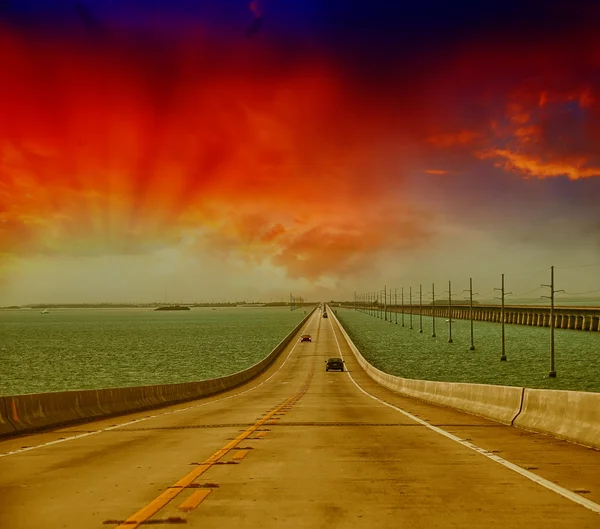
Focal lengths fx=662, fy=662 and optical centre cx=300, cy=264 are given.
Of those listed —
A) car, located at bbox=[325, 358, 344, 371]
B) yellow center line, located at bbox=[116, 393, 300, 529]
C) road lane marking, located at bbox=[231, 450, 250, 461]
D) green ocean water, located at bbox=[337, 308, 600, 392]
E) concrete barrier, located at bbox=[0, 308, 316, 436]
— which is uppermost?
yellow center line, located at bbox=[116, 393, 300, 529]

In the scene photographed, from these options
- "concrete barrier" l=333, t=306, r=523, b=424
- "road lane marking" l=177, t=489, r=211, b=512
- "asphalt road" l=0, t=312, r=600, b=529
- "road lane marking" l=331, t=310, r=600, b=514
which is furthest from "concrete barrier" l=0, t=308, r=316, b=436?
"concrete barrier" l=333, t=306, r=523, b=424

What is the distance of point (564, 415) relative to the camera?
547 inches

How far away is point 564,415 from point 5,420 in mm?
12869

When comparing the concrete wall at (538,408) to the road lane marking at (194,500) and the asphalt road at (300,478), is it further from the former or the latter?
the road lane marking at (194,500)

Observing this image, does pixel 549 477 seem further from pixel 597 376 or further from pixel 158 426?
pixel 597 376

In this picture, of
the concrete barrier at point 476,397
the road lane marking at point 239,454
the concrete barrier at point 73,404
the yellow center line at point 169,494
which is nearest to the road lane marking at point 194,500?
the yellow center line at point 169,494

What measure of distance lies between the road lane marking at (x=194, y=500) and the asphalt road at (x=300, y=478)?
2cm

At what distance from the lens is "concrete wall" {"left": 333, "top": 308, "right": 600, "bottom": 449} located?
41.8 ft

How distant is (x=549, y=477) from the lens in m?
9.37

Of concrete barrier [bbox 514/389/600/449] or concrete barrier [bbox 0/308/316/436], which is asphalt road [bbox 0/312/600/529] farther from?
concrete barrier [bbox 0/308/316/436]

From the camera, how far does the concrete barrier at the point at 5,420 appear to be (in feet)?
51.9

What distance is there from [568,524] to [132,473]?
625cm

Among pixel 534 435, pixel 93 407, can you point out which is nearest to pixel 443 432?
pixel 534 435

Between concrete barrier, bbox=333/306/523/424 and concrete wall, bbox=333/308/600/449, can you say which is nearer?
concrete wall, bbox=333/308/600/449
